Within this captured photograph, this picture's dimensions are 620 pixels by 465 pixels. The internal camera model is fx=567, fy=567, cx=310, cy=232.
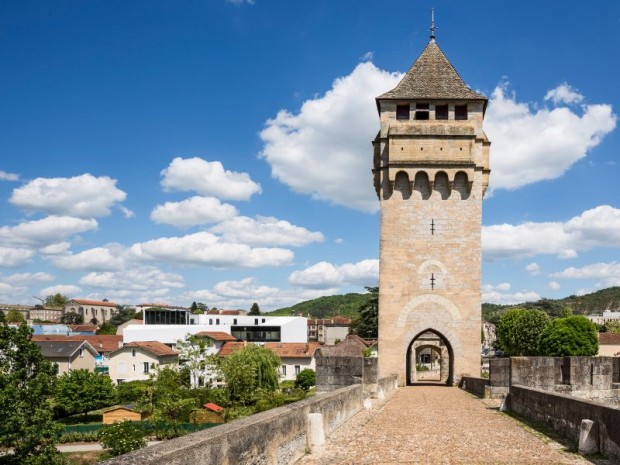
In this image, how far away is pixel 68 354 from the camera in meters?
56.5

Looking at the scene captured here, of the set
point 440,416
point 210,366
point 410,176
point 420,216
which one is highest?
point 410,176

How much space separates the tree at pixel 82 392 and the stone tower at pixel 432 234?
2816cm

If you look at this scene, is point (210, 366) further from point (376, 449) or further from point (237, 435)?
point (237, 435)

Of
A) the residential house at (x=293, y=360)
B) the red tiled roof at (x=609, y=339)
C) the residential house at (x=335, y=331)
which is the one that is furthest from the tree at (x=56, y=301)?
the red tiled roof at (x=609, y=339)

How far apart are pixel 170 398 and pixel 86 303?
134098mm

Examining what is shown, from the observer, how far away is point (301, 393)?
4391 centimetres

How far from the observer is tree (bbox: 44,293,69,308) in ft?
575

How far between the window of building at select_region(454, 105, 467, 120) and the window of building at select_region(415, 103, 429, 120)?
4.12 feet

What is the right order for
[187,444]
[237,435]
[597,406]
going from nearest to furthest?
[187,444] < [237,435] < [597,406]

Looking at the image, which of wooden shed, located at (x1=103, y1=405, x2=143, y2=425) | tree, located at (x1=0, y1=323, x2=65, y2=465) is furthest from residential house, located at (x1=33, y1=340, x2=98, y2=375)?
tree, located at (x1=0, y1=323, x2=65, y2=465)

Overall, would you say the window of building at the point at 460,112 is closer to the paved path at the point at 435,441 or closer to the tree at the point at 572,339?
the paved path at the point at 435,441

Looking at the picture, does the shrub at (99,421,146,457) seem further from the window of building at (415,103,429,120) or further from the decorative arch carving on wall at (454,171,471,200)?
the window of building at (415,103,429,120)

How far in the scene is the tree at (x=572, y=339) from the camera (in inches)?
1625

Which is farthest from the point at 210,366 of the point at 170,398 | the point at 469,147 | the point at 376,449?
the point at 376,449
